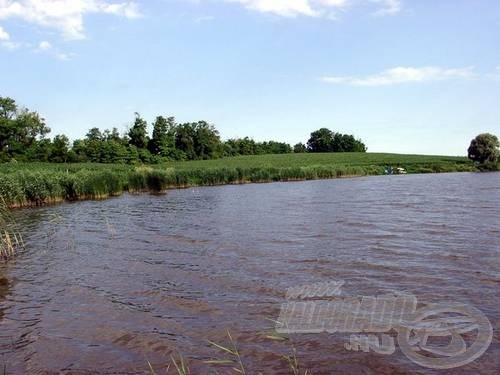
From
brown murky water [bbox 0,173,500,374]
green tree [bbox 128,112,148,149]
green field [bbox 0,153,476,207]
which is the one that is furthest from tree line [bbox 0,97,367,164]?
brown murky water [bbox 0,173,500,374]

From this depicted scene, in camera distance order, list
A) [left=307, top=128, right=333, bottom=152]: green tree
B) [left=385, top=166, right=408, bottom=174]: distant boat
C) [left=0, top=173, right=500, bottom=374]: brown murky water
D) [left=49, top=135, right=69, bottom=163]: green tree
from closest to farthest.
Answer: [left=0, top=173, right=500, bottom=374]: brown murky water → [left=385, top=166, right=408, bottom=174]: distant boat → [left=49, top=135, right=69, bottom=163]: green tree → [left=307, top=128, right=333, bottom=152]: green tree

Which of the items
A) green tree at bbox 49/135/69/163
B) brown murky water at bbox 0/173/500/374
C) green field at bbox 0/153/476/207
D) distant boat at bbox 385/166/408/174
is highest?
green tree at bbox 49/135/69/163

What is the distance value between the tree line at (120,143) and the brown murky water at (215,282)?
68.0 m

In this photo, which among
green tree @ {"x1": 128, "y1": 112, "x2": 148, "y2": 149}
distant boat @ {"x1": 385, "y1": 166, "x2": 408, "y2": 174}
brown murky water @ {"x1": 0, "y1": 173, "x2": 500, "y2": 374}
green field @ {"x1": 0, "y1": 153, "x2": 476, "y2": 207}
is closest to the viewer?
brown murky water @ {"x1": 0, "y1": 173, "x2": 500, "y2": 374}

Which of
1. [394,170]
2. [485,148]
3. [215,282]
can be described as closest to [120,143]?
[394,170]

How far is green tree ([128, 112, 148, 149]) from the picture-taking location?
97.5m

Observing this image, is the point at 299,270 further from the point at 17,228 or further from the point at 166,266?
the point at 17,228

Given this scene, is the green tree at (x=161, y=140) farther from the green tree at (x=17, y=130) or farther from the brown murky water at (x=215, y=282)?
the brown murky water at (x=215, y=282)

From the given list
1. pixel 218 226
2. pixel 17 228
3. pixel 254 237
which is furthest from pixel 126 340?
pixel 17 228

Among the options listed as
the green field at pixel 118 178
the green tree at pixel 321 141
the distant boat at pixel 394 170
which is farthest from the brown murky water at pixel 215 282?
the green tree at pixel 321 141

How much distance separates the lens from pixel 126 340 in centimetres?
604

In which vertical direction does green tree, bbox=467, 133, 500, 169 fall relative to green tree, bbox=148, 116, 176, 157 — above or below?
below

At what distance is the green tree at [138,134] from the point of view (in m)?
97.5

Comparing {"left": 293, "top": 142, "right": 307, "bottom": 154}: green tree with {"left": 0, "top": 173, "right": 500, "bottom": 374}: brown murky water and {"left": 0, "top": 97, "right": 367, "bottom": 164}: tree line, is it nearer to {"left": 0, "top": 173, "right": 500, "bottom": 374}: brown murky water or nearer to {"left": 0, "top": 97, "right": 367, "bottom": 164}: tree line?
{"left": 0, "top": 97, "right": 367, "bottom": 164}: tree line
